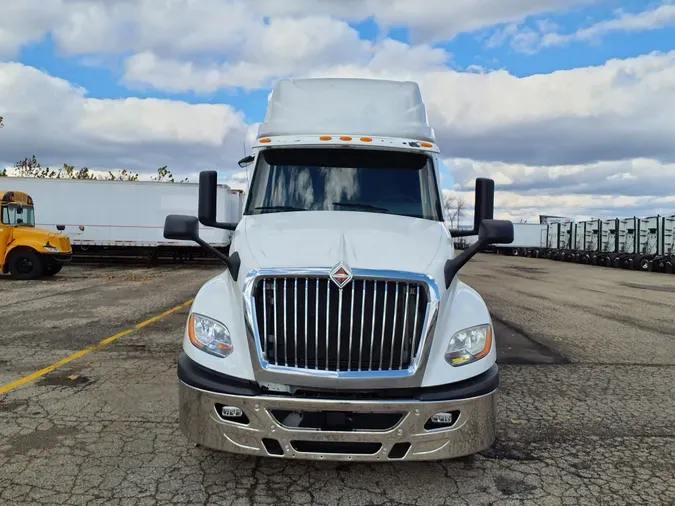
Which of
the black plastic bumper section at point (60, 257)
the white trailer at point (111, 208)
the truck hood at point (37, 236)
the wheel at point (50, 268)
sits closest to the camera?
the truck hood at point (37, 236)

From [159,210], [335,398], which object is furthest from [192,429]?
[159,210]

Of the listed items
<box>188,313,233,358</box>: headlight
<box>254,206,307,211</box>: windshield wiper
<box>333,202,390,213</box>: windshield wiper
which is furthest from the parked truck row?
<box>188,313,233,358</box>: headlight

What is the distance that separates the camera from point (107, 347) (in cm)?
721

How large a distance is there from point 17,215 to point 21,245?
1.04m

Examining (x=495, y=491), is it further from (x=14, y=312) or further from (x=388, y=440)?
(x=14, y=312)

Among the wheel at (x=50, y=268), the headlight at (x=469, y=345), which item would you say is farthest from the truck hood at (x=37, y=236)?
the headlight at (x=469, y=345)

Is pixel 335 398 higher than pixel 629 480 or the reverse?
higher

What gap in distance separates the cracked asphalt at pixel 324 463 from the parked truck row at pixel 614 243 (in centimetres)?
1978

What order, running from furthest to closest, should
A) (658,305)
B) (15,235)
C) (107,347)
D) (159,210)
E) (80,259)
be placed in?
1. (80,259)
2. (159,210)
3. (15,235)
4. (658,305)
5. (107,347)

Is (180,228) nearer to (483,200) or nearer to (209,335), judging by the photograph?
(209,335)

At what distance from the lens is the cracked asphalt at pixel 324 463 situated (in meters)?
3.36

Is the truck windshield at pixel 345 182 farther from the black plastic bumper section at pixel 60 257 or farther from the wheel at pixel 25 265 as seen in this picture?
the wheel at pixel 25 265

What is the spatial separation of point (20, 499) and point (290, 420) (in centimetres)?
173

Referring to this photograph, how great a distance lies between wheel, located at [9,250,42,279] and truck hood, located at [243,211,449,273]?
14898 mm
